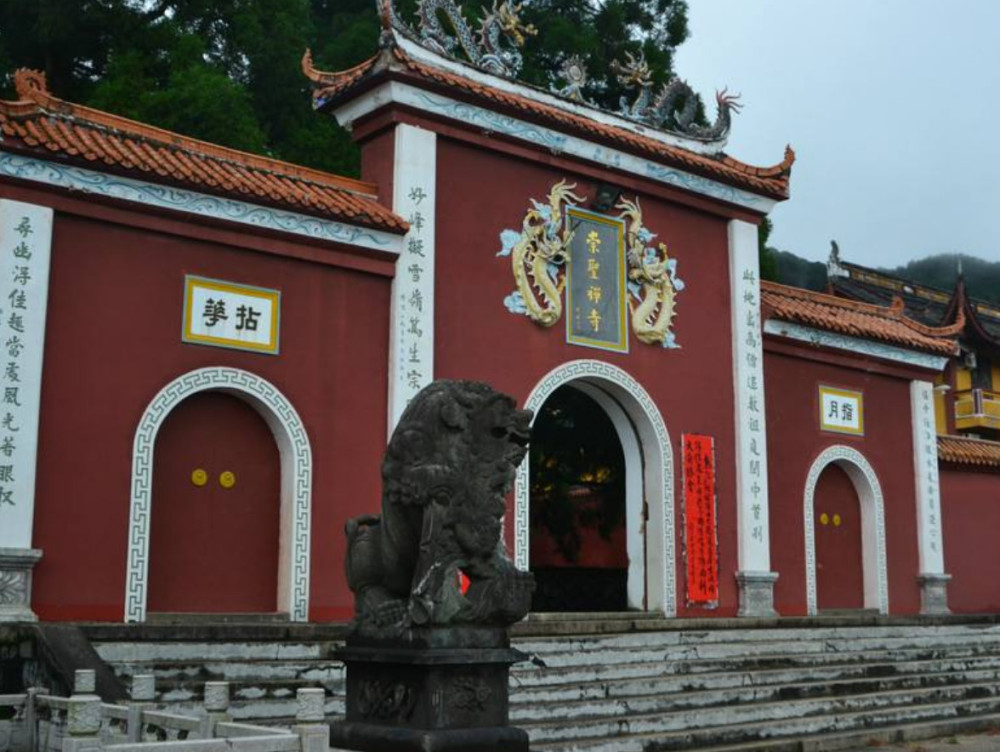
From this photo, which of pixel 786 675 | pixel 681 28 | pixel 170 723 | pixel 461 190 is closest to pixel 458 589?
pixel 170 723

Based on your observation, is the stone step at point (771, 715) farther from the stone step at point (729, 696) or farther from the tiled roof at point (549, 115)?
the tiled roof at point (549, 115)

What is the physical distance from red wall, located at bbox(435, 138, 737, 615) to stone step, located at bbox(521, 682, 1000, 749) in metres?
2.97

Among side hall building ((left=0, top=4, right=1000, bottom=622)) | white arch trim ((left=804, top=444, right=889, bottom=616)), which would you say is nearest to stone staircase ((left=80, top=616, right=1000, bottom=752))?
side hall building ((left=0, top=4, right=1000, bottom=622))

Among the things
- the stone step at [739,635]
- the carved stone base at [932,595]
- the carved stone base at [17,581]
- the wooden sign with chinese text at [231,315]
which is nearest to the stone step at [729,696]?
the stone step at [739,635]

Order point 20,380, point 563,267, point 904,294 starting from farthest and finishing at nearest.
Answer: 1. point 904,294
2. point 563,267
3. point 20,380

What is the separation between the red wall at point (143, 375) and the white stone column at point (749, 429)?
185 inches

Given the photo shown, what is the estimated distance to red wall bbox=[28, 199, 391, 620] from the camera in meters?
9.32

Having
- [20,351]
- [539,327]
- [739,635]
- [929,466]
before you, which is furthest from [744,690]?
[929,466]

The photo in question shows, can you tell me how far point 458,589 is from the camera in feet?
19.7

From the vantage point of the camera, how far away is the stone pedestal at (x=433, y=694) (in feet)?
18.8

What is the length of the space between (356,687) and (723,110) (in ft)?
33.6

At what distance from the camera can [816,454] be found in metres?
15.2

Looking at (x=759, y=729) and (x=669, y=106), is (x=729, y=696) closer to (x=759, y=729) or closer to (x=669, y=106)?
(x=759, y=729)

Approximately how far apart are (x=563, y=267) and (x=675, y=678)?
476 centimetres
